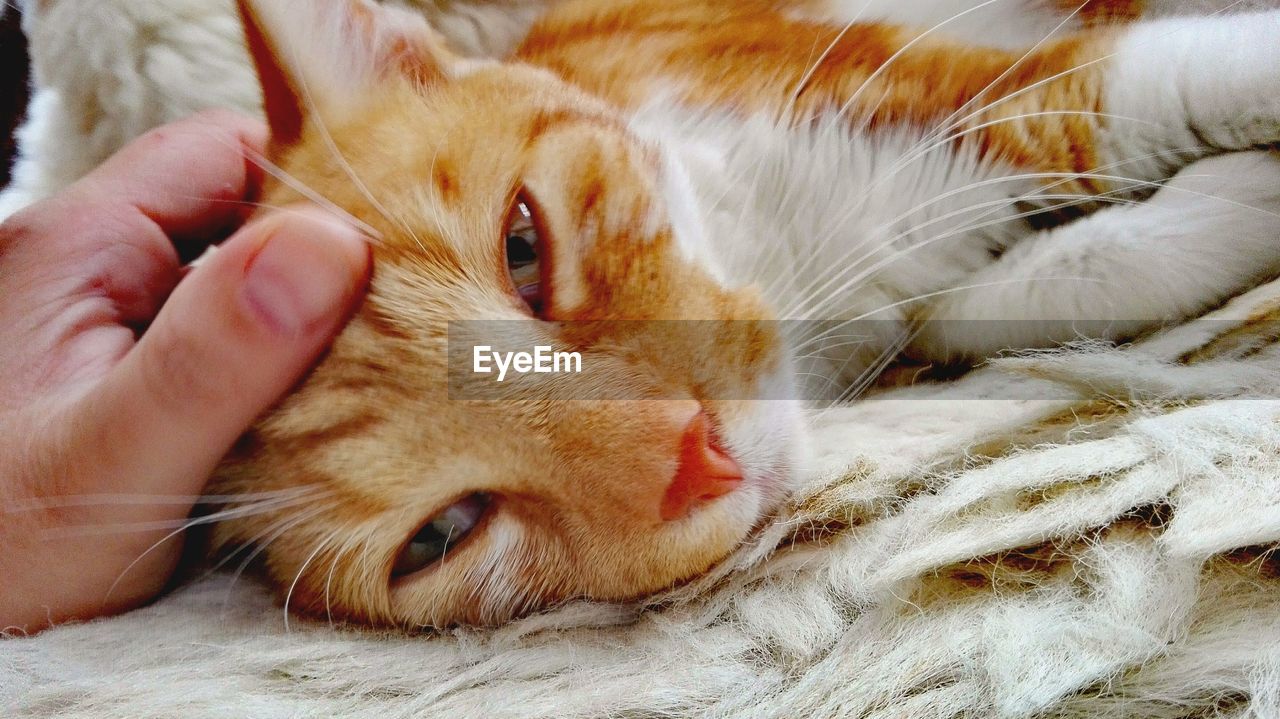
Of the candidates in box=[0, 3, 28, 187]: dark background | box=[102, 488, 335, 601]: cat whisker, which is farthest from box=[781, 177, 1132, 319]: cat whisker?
box=[0, 3, 28, 187]: dark background

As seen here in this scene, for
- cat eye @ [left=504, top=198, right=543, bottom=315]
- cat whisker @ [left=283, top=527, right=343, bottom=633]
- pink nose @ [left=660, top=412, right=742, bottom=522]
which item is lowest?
cat whisker @ [left=283, top=527, right=343, bottom=633]

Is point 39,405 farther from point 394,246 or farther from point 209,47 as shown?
point 209,47

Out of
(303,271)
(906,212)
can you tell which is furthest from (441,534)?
(906,212)

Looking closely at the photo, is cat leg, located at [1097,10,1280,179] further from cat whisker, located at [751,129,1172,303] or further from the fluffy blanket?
the fluffy blanket

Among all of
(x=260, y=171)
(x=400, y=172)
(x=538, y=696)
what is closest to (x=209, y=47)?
(x=260, y=171)

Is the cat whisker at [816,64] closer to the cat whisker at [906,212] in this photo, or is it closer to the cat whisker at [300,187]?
the cat whisker at [906,212]

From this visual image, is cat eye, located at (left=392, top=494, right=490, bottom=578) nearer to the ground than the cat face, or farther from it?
nearer to the ground

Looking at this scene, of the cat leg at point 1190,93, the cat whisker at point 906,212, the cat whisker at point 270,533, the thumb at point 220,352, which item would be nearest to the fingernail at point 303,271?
the thumb at point 220,352
